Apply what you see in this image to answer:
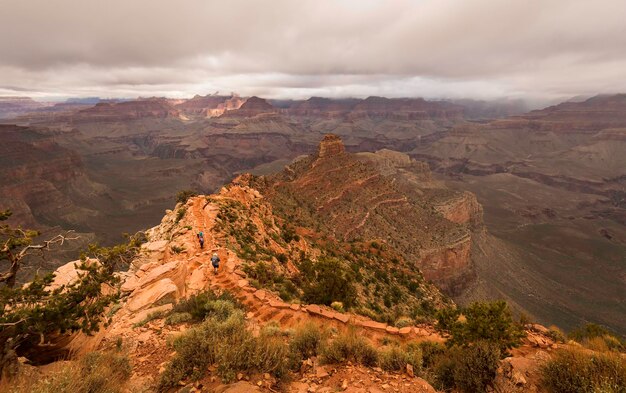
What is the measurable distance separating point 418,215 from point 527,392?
70.7 m

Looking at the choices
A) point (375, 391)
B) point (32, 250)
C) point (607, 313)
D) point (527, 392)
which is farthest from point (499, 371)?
point (607, 313)

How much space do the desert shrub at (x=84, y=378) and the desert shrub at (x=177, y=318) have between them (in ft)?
12.6

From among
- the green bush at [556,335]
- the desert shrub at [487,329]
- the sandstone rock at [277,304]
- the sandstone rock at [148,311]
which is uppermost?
the desert shrub at [487,329]

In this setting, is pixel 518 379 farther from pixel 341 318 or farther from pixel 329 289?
pixel 329 289

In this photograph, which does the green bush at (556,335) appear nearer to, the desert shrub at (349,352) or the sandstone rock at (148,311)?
the desert shrub at (349,352)

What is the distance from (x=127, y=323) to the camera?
12.9m

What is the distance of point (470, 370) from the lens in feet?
28.9

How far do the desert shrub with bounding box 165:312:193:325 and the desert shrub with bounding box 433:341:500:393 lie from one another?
9.41 metres

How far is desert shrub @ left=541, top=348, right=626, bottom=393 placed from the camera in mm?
6883

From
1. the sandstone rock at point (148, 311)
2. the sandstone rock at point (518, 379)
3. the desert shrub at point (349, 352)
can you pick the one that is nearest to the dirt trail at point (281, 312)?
the sandstone rock at point (148, 311)

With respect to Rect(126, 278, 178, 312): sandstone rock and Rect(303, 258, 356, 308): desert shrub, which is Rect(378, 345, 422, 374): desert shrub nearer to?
Rect(303, 258, 356, 308): desert shrub

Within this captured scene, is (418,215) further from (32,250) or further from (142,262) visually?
(32,250)

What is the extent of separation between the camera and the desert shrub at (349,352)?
29.9 feet

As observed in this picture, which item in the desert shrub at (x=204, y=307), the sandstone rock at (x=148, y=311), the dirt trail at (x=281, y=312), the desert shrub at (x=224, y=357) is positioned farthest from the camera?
the dirt trail at (x=281, y=312)
